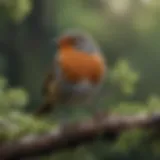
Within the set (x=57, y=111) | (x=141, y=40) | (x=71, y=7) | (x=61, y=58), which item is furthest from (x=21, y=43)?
(x=61, y=58)

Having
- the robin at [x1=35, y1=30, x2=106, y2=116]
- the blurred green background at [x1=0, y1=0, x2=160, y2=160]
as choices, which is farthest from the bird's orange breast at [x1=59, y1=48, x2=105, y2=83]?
the blurred green background at [x1=0, y1=0, x2=160, y2=160]

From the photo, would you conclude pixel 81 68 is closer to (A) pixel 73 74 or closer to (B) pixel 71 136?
(A) pixel 73 74

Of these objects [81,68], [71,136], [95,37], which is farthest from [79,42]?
[95,37]

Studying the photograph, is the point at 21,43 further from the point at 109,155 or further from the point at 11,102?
the point at 11,102

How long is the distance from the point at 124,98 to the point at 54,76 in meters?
0.55

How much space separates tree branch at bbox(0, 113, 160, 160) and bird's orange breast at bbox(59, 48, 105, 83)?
17 centimetres

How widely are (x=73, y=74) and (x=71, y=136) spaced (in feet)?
0.64

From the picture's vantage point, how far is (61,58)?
118 cm

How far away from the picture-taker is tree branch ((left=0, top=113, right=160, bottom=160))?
3.14 feet

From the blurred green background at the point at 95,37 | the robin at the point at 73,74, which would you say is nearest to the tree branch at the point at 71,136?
the robin at the point at 73,74

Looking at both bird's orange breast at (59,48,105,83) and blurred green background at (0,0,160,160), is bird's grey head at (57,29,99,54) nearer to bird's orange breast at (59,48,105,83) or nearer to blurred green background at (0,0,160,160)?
bird's orange breast at (59,48,105,83)

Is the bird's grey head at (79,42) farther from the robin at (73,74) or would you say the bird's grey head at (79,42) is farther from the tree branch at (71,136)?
the tree branch at (71,136)

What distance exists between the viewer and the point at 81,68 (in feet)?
3.77

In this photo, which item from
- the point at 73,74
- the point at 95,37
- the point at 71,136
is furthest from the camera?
the point at 95,37
